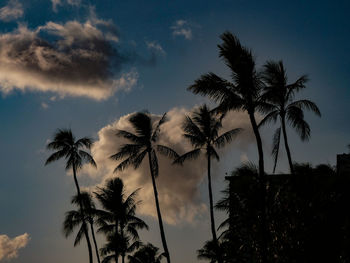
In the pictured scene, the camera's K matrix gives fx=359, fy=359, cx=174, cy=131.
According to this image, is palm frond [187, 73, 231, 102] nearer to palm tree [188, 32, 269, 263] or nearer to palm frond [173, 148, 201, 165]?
palm tree [188, 32, 269, 263]

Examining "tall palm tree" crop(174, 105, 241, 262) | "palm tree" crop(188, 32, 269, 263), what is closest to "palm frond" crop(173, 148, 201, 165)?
"tall palm tree" crop(174, 105, 241, 262)

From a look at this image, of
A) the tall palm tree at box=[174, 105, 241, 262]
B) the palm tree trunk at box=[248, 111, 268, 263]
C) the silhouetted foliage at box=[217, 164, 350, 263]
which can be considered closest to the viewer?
the silhouetted foliage at box=[217, 164, 350, 263]

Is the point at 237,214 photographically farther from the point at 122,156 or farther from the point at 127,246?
the point at 127,246

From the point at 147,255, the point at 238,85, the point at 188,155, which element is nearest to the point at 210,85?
the point at 238,85

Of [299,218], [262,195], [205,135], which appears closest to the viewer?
[299,218]

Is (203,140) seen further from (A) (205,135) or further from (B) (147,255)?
(B) (147,255)

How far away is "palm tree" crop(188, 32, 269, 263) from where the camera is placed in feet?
42.5

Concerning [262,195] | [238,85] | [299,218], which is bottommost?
[299,218]

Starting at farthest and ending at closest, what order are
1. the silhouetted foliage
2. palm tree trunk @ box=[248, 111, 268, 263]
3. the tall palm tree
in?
the tall palm tree
palm tree trunk @ box=[248, 111, 268, 263]
the silhouetted foliage

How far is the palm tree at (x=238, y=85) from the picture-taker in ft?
42.5

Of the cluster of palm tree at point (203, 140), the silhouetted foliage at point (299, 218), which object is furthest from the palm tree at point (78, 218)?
the silhouetted foliage at point (299, 218)

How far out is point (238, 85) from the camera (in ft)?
44.4

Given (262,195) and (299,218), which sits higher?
(262,195)

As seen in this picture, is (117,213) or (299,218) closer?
(299,218)
